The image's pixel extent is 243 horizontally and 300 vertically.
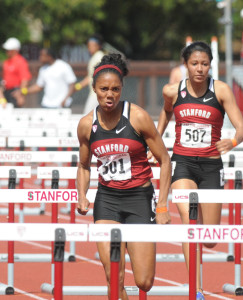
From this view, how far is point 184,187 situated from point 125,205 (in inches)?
61.5

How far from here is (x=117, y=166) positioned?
6.93m

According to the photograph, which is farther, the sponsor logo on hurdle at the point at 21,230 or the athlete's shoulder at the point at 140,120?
the athlete's shoulder at the point at 140,120

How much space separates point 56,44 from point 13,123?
1181 inches

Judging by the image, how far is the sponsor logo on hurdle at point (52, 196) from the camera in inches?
286

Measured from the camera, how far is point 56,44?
44.7 meters

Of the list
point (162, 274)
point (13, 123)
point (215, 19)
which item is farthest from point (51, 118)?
point (215, 19)

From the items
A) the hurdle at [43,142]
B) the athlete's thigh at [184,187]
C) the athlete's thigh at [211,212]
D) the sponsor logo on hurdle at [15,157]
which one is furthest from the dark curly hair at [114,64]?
the hurdle at [43,142]

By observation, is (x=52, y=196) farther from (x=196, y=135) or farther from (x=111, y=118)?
(x=196, y=135)

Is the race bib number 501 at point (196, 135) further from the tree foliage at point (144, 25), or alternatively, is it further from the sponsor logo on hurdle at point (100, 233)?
the tree foliage at point (144, 25)

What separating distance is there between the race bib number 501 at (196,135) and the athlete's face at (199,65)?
390 mm

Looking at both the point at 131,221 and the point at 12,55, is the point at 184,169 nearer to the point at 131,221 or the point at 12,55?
the point at 131,221

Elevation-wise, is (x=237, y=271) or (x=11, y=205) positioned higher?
(x=11, y=205)

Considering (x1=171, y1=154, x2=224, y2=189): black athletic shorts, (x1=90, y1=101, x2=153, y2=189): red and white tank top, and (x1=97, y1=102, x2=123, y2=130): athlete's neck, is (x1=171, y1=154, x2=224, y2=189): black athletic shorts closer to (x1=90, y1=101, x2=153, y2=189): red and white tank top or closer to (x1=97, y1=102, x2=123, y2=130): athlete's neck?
(x1=90, y1=101, x2=153, y2=189): red and white tank top

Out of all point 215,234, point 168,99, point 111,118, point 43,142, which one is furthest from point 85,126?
point 43,142
